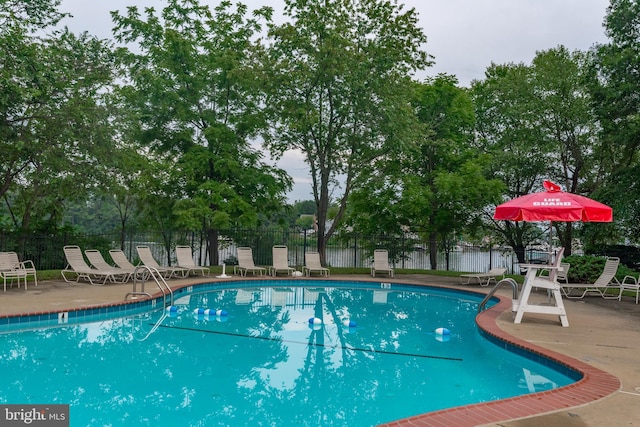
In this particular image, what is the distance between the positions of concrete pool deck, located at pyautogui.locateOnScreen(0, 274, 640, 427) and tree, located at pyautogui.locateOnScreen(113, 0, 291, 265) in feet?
13.5

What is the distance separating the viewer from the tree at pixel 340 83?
16188 millimetres

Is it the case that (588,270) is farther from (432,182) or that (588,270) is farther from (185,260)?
(185,260)

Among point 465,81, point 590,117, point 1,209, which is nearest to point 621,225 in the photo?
point 590,117

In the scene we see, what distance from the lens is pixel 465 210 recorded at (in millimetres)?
21141

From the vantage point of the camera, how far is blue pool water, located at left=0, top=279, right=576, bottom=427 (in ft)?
15.9

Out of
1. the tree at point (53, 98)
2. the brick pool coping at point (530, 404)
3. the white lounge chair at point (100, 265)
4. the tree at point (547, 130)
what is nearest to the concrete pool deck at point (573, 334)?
the brick pool coping at point (530, 404)

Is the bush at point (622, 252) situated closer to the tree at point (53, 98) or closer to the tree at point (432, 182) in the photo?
the tree at point (432, 182)

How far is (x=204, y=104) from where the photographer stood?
1752cm

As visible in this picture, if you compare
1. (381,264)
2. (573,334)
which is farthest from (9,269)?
(573,334)

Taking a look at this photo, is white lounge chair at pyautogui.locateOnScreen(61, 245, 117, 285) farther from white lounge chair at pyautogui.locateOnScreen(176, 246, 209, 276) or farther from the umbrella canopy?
the umbrella canopy

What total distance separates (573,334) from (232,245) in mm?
14198

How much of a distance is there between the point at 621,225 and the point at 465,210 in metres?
6.32

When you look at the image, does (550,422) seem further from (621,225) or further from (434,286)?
(621,225)

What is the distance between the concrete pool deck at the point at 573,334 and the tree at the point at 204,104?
13.5ft
